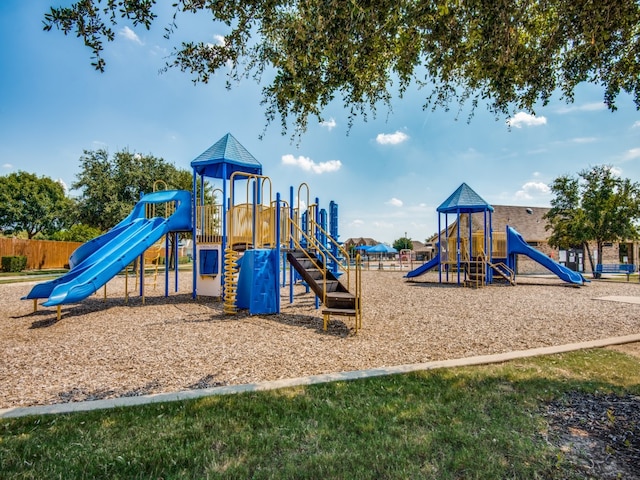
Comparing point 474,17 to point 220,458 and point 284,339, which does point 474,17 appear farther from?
point 284,339

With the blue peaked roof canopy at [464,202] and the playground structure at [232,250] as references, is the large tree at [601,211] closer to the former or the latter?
the blue peaked roof canopy at [464,202]

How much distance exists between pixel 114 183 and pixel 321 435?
98.4 feet

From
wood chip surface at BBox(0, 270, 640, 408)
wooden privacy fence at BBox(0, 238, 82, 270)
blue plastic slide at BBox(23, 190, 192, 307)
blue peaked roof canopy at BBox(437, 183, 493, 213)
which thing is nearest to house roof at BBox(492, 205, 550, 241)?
blue peaked roof canopy at BBox(437, 183, 493, 213)

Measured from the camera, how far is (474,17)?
4.45 metres

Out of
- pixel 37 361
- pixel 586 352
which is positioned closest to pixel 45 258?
pixel 37 361

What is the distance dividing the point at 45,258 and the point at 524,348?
125 feet

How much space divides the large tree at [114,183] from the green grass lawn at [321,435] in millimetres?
26812

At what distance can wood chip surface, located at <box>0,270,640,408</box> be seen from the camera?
199 inches

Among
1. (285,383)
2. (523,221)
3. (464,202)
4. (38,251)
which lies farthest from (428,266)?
(38,251)

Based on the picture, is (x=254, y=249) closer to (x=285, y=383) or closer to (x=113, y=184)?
(x=285, y=383)

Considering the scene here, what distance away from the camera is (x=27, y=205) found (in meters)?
44.8

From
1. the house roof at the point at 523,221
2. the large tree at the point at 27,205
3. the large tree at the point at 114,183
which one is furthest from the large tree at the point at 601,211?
the large tree at the point at 27,205

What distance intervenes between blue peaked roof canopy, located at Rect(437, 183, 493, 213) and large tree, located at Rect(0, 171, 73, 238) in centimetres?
4156

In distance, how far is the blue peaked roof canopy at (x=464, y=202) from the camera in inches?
779
